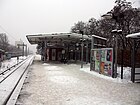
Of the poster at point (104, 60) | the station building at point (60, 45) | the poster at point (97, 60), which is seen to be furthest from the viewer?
the station building at point (60, 45)

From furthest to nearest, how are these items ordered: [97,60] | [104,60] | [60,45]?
[60,45], [97,60], [104,60]

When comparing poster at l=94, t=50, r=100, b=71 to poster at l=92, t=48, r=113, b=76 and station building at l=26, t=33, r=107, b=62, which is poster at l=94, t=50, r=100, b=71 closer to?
poster at l=92, t=48, r=113, b=76

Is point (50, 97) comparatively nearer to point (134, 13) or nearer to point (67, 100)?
point (67, 100)

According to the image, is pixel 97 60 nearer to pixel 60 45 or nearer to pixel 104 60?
pixel 104 60

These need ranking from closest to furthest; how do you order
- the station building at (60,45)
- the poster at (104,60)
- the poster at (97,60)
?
1. the poster at (104,60)
2. the poster at (97,60)
3. the station building at (60,45)

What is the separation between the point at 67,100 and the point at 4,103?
197 centimetres

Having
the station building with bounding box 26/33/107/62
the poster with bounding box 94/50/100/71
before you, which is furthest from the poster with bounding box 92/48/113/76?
the station building with bounding box 26/33/107/62

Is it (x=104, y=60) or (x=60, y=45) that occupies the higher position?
(x=60, y=45)

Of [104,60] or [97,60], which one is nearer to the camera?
[104,60]

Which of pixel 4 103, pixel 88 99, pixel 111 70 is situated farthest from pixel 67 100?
pixel 111 70

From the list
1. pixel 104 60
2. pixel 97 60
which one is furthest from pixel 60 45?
pixel 104 60

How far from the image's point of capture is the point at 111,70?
14492 millimetres

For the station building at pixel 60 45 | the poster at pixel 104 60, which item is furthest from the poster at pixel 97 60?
the station building at pixel 60 45

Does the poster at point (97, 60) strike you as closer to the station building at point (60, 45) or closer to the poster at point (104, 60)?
the poster at point (104, 60)
